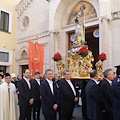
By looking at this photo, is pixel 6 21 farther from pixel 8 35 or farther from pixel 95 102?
pixel 95 102

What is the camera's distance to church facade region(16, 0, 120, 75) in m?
10.8

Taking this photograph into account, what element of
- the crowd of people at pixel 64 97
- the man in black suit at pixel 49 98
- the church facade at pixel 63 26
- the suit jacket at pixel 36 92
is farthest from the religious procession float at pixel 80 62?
the man in black suit at pixel 49 98

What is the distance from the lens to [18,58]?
655 inches

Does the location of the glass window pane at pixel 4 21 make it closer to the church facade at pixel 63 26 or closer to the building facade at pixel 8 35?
the building facade at pixel 8 35

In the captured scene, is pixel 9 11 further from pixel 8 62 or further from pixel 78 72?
pixel 78 72

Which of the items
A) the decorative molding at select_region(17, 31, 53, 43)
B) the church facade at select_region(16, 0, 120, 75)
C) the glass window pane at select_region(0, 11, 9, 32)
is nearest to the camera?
the church facade at select_region(16, 0, 120, 75)

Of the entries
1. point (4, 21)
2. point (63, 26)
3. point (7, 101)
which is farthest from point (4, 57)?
point (7, 101)

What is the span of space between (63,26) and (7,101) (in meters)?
9.16

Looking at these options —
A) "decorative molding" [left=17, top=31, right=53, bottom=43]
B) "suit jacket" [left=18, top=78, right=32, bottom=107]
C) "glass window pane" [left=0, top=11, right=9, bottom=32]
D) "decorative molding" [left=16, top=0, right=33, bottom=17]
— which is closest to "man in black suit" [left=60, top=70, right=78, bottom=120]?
"suit jacket" [left=18, top=78, right=32, bottom=107]

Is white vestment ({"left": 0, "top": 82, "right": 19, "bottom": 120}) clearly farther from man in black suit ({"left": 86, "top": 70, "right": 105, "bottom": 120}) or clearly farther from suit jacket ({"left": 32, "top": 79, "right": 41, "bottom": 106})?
man in black suit ({"left": 86, "top": 70, "right": 105, "bottom": 120})

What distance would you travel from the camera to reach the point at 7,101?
5910 mm

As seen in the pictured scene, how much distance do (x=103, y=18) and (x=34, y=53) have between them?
473cm

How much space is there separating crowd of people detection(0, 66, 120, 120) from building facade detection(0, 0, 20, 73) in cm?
1044

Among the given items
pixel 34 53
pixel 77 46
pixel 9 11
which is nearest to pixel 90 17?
pixel 77 46
